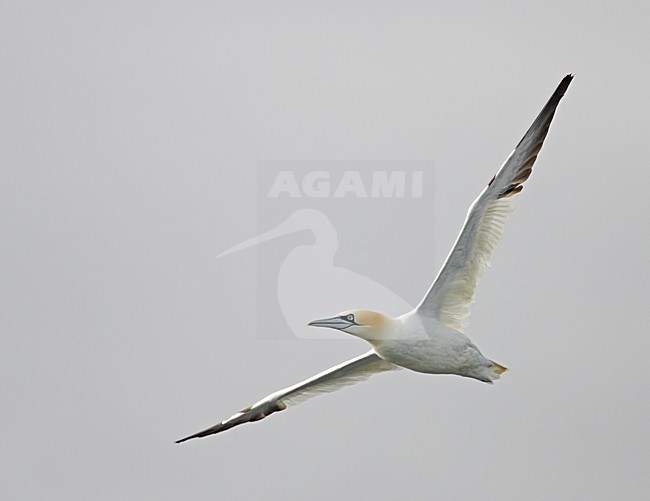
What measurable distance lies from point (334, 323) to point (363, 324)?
431mm

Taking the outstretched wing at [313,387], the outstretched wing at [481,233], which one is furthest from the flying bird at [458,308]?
the outstretched wing at [313,387]

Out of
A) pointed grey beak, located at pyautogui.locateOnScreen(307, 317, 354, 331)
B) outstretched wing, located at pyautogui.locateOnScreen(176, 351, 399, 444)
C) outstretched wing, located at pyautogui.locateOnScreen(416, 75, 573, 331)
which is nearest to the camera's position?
outstretched wing, located at pyautogui.locateOnScreen(416, 75, 573, 331)

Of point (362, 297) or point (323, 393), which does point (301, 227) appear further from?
point (323, 393)

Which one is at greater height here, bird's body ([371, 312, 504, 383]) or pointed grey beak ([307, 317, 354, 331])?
pointed grey beak ([307, 317, 354, 331])

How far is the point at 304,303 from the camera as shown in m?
25.5

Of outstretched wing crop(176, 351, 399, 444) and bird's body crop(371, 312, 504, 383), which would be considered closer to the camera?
bird's body crop(371, 312, 504, 383)

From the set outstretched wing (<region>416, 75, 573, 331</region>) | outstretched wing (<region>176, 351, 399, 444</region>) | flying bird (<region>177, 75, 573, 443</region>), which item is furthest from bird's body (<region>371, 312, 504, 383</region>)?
outstretched wing (<region>176, 351, 399, 444</region>)

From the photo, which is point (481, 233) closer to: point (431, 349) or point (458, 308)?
point (458, 308)

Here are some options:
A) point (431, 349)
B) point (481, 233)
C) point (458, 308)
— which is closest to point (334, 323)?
point (431, 349)

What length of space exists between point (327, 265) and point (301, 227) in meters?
1.19

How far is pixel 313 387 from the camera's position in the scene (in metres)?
17.6

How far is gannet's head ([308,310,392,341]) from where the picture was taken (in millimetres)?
15938

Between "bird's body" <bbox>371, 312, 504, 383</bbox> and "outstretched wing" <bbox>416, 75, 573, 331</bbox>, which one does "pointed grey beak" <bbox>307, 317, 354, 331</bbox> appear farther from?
"outstretched wing" <bbox>416, 75, 573, 331</bbox>

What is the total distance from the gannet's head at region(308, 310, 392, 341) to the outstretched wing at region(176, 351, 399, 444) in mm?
891
